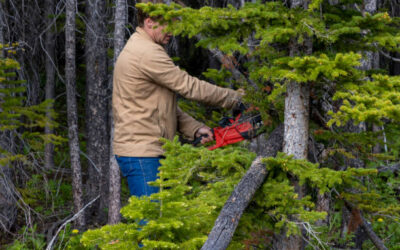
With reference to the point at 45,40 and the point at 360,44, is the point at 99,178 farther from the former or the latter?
the point at 360,44

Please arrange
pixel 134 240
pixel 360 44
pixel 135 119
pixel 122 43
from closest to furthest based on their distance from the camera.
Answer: pixel 134 240
pixel 360 44
pixel 135 119
pixel 122 43

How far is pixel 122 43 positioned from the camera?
672cm

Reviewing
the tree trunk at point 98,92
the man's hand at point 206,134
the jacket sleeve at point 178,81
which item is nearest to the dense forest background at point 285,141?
the jacket sleeve at point 178,81

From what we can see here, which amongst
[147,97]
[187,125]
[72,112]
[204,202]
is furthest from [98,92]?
[204,202]

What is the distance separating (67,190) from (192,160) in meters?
7.19

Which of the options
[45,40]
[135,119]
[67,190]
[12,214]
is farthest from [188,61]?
[135,119]

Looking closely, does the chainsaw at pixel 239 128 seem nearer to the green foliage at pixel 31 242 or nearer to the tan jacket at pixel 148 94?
the tan jacket at pixel 148 94

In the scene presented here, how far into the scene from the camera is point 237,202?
283cm

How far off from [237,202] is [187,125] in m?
1.73

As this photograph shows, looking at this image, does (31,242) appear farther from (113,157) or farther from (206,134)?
(206,134)

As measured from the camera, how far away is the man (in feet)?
12.9

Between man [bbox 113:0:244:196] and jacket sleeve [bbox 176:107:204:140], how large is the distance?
0.29m

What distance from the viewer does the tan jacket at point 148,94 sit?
391 centimetres

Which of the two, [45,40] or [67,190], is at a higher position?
[45,40]
